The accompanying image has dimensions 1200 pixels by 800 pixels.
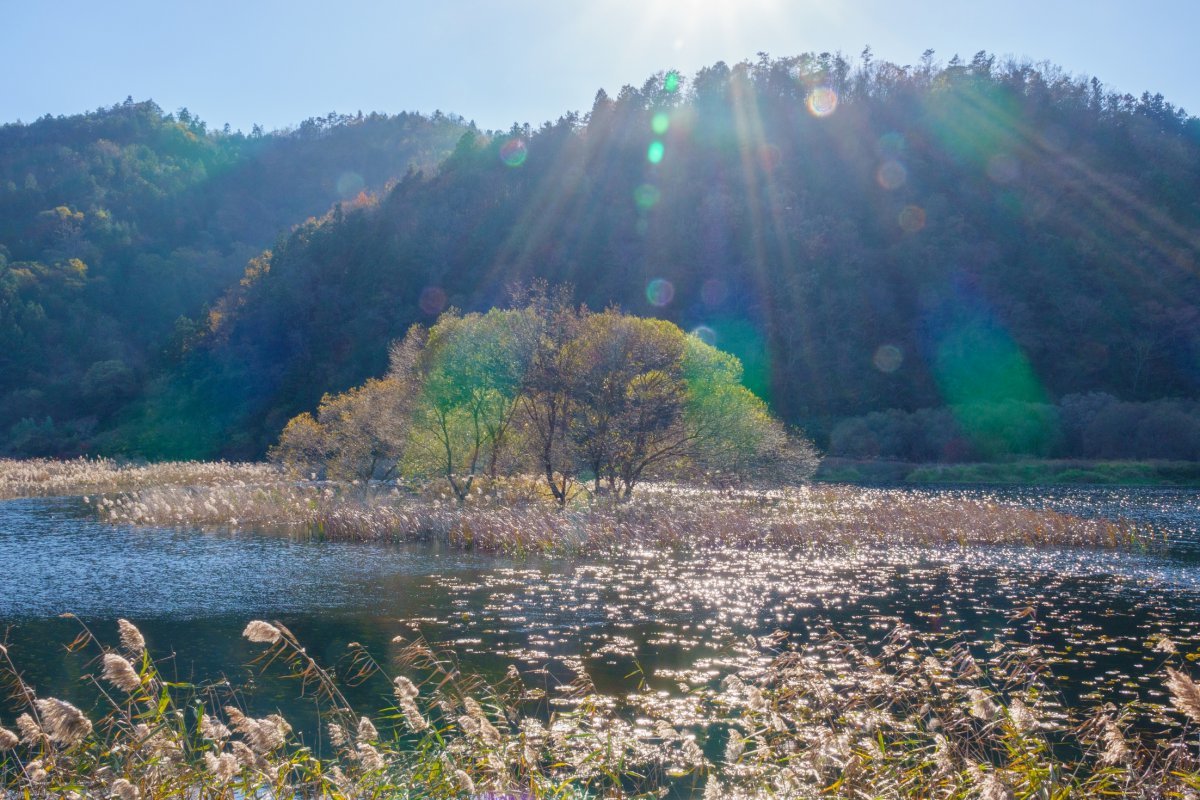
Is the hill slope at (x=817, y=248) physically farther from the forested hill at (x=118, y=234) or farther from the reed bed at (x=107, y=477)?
the reed bed at (x=107, y=477)

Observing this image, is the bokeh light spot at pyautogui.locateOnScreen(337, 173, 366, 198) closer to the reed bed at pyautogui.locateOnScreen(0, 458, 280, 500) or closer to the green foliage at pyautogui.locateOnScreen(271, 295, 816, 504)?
the reed bed at pyautogui.locateOnScreen(0, 458, 280, 500)

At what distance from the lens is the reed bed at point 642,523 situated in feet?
104

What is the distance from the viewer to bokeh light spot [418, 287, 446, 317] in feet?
408

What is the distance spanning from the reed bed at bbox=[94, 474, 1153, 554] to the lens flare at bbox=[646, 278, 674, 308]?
258 feet

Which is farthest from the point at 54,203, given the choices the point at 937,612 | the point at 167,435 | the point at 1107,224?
the point at 937,612

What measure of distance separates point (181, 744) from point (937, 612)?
16.4 metres

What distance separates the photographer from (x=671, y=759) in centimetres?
1116

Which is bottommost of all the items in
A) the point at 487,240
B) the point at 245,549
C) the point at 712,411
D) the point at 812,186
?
the point at 245,549

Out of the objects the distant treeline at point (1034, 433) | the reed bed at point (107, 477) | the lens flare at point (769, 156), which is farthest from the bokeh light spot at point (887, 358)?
the reed bed at point (107, 477)

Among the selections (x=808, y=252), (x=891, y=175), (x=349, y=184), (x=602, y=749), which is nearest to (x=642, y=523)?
(x=602, y=749)

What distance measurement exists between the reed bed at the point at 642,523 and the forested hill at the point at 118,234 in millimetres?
76572

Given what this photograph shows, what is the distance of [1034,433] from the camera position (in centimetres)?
8019

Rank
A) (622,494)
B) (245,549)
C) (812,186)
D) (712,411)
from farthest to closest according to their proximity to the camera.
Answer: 1. (812,186)
2. (622,494)
3. (712,411)
4. (245,549)

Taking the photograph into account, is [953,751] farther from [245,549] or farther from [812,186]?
[812,186]
